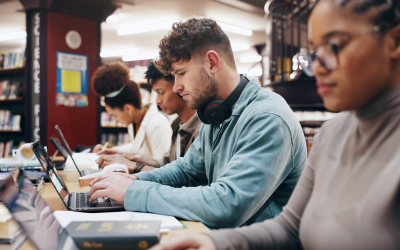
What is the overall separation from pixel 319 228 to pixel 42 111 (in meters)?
4.33

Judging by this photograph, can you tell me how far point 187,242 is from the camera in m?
0.65

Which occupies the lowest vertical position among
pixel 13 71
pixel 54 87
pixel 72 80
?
pixel 54 87

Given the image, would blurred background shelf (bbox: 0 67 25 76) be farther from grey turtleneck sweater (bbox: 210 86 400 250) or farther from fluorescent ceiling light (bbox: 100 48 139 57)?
grey turtleneck sweater (bbox: 210 86 400 250)

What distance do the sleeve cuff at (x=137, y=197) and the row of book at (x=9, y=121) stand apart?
513cm

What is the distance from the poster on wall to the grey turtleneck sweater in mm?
4232

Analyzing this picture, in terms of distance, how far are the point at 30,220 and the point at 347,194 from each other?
662 mm

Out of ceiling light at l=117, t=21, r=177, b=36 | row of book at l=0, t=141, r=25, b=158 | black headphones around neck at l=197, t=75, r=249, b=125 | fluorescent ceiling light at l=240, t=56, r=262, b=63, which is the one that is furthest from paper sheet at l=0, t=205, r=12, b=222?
fluorescent ceiling light at l=240, t=56, r=262, b=63

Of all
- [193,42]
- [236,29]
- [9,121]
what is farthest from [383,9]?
[236,29]

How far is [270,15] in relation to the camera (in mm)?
6152

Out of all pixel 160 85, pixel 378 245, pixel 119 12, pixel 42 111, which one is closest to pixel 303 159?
pixel 378 245

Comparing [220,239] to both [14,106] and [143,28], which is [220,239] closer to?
[14,106]

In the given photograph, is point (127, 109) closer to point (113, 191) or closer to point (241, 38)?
point (113, 191)

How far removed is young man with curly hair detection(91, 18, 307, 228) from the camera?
0.95 metres

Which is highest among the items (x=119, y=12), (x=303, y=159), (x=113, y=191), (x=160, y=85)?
(x=119, y=12)
